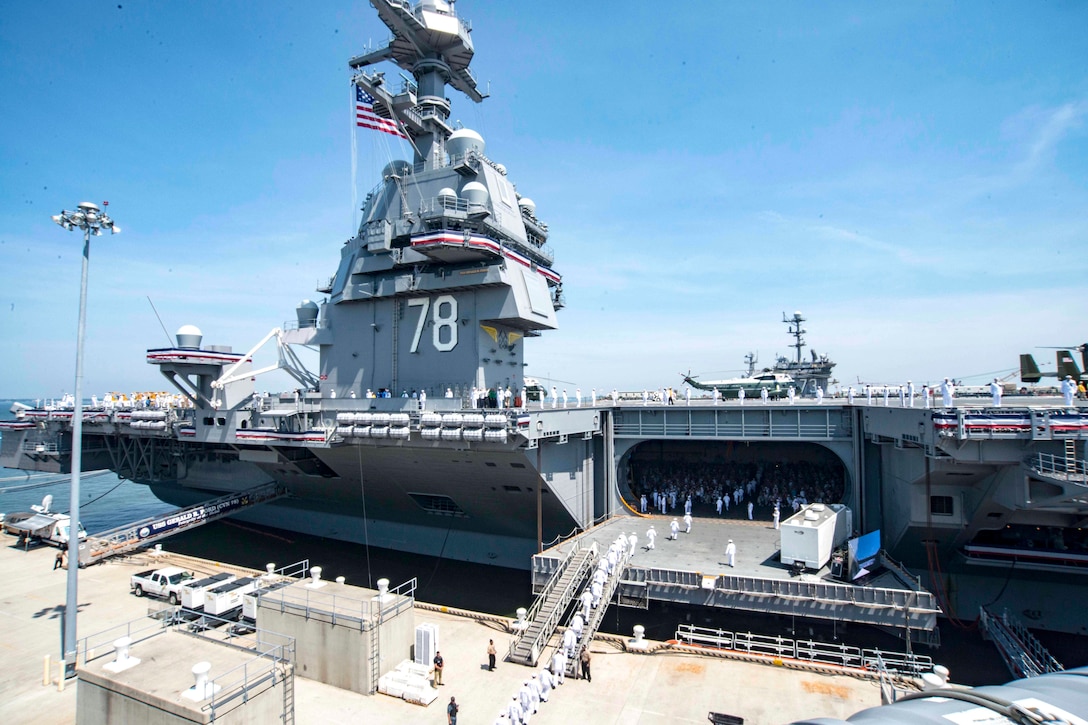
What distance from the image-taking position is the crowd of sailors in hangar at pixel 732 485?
24281 millimetres

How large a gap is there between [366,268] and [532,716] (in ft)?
56.6

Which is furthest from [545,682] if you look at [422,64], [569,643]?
[422,64]

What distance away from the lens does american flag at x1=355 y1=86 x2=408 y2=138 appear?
23.8m

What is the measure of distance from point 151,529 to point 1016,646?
28537 mm

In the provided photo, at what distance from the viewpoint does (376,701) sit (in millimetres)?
12523

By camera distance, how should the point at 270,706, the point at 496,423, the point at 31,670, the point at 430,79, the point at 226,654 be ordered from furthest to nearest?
the point at 430,79 < the point at 496,423 < the point at 31,670 < the point at 226,654 < the point at 270,706

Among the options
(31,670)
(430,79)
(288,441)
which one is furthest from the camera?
(430,79)

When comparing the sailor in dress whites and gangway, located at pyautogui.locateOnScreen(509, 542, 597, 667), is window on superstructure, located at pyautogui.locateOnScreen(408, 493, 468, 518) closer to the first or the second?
gangway, located at pyautogui.locateOnScreen(509, 542, 597, 667)

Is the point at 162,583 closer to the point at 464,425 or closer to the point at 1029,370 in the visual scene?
the point at 464,425

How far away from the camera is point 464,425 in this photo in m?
16.9

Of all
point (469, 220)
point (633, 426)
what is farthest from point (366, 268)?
point (633, 426)

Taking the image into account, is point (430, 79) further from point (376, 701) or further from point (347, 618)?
point (376, 701)

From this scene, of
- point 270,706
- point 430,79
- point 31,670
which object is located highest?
point 430,79

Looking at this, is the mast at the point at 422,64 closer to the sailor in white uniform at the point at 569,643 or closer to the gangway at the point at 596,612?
the gangway at the point at 596,612
